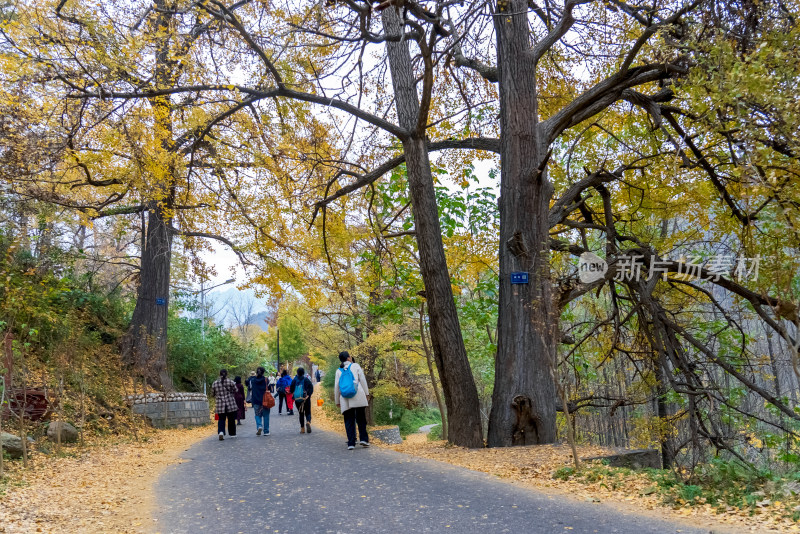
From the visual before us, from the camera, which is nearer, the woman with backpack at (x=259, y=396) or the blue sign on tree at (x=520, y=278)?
the blue sign on tree at (x=520, y=278)

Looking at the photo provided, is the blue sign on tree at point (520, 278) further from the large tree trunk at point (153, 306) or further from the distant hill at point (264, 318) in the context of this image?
the distant hill at point (264, 318)

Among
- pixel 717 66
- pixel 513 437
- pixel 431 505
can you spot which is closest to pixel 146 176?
pixel 513 437

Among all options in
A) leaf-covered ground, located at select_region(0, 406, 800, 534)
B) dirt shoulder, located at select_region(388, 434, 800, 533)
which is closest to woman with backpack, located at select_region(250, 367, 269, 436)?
leaf-covered ground, located at select_region(0, 406, 800, 534)

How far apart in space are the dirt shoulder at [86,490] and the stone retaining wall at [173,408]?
3445 mm

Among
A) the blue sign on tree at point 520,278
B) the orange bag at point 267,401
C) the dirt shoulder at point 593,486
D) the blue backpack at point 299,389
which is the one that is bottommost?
the dirt shoulder at point 593,486

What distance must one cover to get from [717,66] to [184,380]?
21.1 metres

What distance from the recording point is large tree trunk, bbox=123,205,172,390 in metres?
15.5

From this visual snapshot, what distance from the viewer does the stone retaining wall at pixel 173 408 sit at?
1431 centimetres

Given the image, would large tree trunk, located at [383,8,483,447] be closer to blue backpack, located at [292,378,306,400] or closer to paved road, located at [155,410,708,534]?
paved road, located at [155,410,708,534]

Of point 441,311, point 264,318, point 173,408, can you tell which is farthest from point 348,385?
point 264,318

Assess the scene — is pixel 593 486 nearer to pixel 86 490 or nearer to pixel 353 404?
pixel 353 404

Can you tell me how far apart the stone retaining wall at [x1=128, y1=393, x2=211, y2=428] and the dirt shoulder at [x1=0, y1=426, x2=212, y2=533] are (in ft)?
11.3

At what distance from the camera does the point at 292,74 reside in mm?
9023

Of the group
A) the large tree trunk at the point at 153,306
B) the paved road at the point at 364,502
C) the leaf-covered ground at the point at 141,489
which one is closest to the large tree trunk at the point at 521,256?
the leaf-covered ground at the point at 141,489
